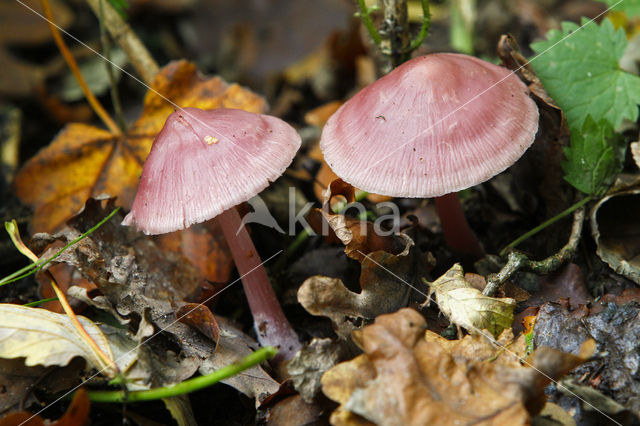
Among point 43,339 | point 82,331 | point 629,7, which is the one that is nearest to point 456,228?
point 629,7

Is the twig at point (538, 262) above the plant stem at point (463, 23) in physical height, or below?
below

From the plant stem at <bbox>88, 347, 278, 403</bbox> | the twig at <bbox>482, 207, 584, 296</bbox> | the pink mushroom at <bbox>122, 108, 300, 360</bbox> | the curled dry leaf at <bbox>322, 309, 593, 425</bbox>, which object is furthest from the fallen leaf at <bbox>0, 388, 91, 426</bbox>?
the twig at <bbox>482, 207, 584, 296</bbox>

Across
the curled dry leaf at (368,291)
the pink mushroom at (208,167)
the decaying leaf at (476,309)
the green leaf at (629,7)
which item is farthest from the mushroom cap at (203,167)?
the green leaf at (629,7)

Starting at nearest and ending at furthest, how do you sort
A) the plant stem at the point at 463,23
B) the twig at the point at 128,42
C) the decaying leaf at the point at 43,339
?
the decaying leaf at the point at 43,339, the twig at the point at 128,42, the plant stem at the point at 463,23

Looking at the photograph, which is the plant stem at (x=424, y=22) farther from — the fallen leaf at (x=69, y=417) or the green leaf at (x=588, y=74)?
the fallen leaf at (x=69, y=417)

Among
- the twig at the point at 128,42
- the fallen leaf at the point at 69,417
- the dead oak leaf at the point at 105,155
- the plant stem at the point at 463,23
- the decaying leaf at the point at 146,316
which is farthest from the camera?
the plant stem at the point at 463,23

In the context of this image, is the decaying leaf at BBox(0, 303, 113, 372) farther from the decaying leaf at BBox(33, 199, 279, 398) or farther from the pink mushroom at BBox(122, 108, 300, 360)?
the pink mushroom at BBox(122, 108, 300, 360)

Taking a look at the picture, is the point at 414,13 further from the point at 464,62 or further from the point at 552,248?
the point at 552,248
